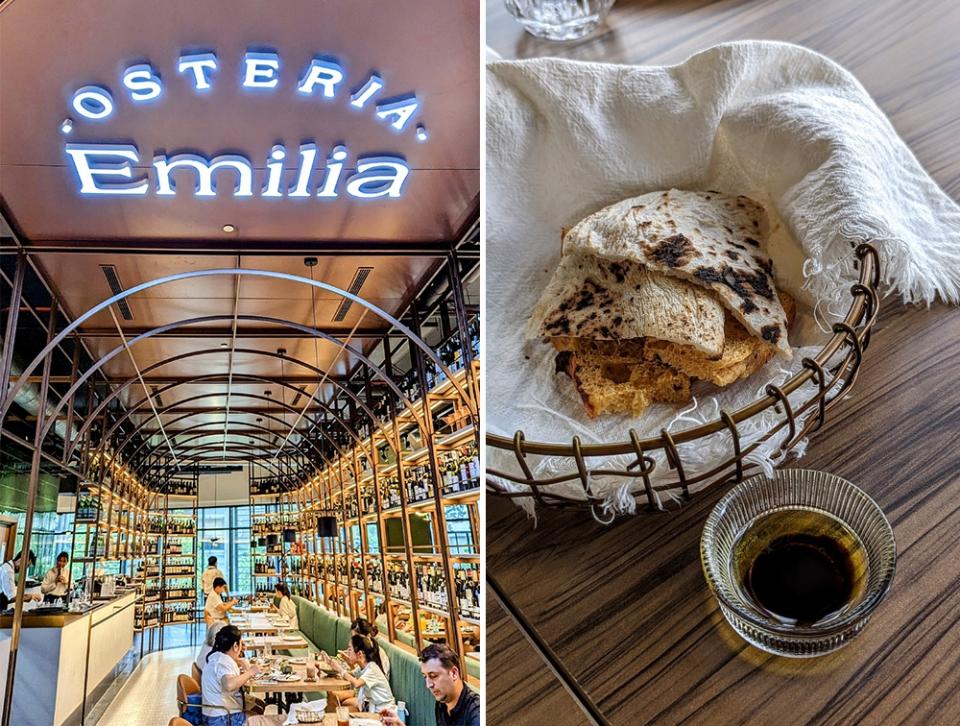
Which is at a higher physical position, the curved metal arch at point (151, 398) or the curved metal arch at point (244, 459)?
the curved metal arch at point (151, 398)

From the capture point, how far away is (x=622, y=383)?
90 cm

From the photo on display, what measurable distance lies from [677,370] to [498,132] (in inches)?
16.8

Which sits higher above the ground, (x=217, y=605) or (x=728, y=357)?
(x=728, y=357)

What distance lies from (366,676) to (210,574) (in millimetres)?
218

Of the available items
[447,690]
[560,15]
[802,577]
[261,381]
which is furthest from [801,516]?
[560,15]

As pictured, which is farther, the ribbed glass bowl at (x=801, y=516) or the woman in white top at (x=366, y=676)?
the woman in white top at (x=366, y=676)

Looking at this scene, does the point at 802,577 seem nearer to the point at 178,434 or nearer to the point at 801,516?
the point at 801,516

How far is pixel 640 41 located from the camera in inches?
51.4

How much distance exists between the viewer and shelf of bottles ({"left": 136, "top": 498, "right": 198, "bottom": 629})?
3.02 feet

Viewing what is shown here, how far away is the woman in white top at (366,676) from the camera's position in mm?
927

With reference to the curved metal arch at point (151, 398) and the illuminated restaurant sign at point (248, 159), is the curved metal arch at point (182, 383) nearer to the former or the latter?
the curved metal arch at point (151, 398)

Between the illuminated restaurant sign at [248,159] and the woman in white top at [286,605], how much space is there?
46 cm

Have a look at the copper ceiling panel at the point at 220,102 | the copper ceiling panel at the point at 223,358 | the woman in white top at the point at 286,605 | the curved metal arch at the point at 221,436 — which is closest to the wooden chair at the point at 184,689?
the woman in white top at the point at 286,605

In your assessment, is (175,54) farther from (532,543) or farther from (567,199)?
(532,543)
